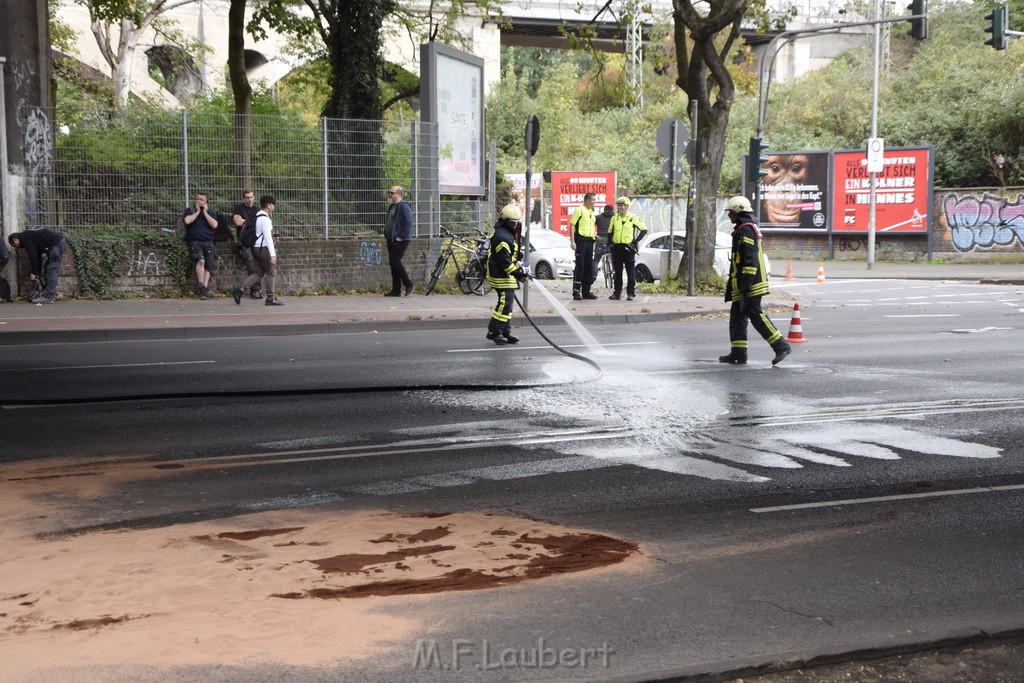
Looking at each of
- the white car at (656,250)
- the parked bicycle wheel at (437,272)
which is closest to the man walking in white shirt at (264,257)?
the parked bicycle wheel at (437,272)

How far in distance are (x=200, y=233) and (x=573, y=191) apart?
19.6m

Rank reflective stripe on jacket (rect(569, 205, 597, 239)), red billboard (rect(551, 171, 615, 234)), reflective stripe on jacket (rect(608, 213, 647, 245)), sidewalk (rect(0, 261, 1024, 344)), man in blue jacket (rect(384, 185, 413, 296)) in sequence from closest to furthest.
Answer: sidewalk (rect(0, 261, 1024, 344))
man in blue jacket (rect(384, 185, 413, 296))
reflective stripe on jacket (rect(569, 205, 597, 239))
reflective stripe on jacket (rect(608, 213, 647, 245))
red billboard (rect(551, 171, 615, 234))

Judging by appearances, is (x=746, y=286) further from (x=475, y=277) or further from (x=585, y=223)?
(x=475, y=277)

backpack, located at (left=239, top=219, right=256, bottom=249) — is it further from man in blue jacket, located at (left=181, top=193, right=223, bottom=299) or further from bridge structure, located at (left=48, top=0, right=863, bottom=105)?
bridge structure, located at (left=48, top=0, right=863, bottom=105)

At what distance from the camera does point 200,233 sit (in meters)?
20.0

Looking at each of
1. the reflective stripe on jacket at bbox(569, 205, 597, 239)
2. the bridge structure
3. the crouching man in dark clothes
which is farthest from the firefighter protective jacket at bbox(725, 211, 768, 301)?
the bridge structure

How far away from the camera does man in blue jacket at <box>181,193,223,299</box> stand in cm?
1998

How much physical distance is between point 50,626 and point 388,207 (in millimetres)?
18039

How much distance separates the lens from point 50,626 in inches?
181

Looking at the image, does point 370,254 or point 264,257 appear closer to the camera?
point 264,257

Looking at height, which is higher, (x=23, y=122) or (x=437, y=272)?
(x=23, y=122)

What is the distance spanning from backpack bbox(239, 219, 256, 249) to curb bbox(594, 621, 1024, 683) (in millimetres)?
16088

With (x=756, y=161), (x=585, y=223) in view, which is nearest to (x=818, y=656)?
(x=585, y=223)

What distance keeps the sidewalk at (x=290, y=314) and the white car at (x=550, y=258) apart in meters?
4.89
